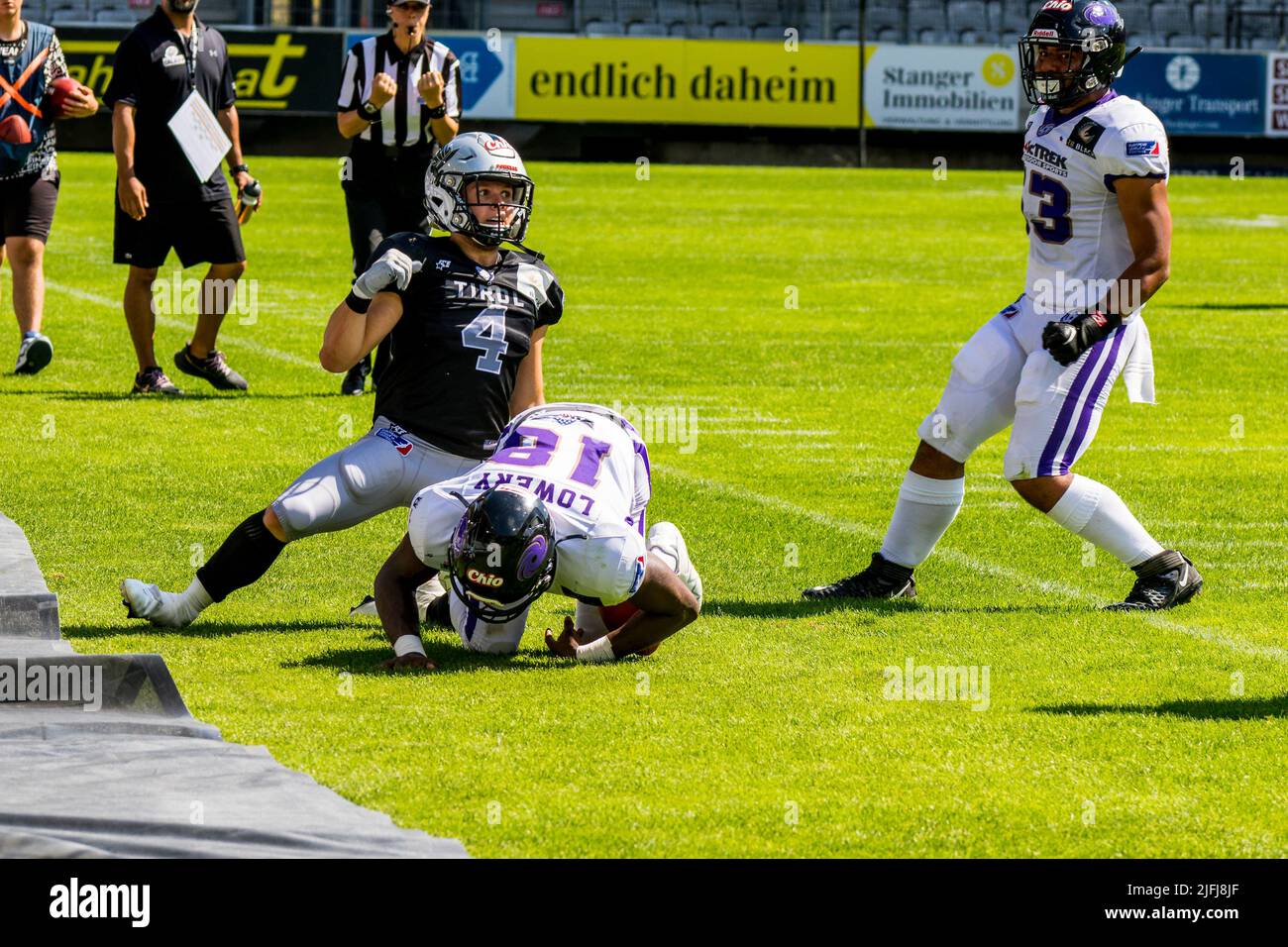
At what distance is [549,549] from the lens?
5523 millimetres

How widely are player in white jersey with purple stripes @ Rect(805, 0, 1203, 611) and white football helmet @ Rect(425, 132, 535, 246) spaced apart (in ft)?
5.25

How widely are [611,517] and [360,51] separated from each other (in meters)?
5.86

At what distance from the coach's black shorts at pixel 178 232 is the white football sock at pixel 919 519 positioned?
4.86m

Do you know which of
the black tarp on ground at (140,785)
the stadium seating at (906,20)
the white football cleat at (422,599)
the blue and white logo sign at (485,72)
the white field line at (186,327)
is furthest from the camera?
the stadium seating at (906,20)

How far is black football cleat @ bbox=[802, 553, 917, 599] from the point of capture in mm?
6969

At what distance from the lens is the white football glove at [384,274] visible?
6086 mm

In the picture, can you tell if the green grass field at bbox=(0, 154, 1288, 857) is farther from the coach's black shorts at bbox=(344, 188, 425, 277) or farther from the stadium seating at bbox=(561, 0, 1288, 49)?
the stadium seating at bbox=(561, 0, 1288, 49)

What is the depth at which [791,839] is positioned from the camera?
170 inches

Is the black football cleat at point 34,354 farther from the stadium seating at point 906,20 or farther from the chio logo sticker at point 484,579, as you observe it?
the stadium seating at point 906,20

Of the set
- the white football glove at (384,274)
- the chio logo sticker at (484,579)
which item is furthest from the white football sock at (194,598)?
the chio logo sticker at (484,579)

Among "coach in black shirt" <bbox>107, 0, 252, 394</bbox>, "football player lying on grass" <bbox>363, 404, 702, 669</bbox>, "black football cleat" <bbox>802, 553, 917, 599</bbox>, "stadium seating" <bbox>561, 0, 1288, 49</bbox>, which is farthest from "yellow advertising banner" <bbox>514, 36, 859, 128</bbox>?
"football player lying on grass" <bbox>363, 404, 702, 669</bbox>
